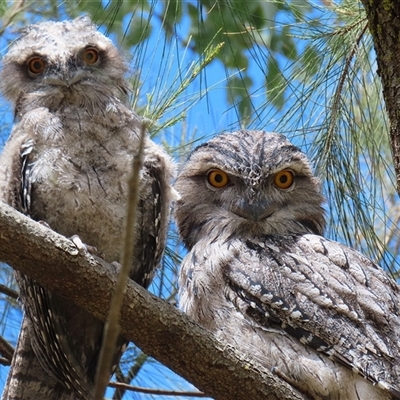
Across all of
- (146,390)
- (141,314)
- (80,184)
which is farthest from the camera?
(146,390)

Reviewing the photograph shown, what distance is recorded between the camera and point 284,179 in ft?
10.3

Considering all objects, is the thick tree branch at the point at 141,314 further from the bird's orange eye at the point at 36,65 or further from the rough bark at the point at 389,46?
the bird's orange eye at the point at 36,65

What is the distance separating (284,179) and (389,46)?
930 millimetres

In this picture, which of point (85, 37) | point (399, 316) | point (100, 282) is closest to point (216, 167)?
point (85, 37)

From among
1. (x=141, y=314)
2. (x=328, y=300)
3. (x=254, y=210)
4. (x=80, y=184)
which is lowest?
(x=141, y=314)

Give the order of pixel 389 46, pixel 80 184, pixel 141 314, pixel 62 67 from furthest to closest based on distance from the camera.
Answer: pixel 62 67 < pixel 80 184 < pixel 389 46 < pixel 141 314

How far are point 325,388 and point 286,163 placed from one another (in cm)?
98

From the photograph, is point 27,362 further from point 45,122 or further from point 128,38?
point 128,38

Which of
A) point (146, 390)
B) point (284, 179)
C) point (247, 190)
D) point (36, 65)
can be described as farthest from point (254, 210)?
point (36, 65)

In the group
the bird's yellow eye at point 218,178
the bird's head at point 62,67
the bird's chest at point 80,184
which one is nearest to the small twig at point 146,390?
the bird's chest at point 80,184

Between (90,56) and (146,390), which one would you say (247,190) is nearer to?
(90,56)

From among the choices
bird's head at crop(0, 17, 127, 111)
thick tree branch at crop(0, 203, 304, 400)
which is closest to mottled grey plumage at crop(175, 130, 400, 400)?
thick tree branch at crop(0, 203, 304, 400)

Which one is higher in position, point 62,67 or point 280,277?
point 62,67

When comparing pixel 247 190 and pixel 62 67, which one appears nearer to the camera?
pixel 62 67
